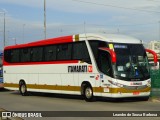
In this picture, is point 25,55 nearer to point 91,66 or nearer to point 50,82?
point 50,82

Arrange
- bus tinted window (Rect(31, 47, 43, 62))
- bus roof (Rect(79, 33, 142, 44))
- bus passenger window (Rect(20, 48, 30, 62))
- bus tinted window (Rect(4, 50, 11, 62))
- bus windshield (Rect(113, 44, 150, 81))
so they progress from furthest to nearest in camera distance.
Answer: bus tinted window (Rect(4, 50, 11, 62))
bus passenger window (Rect(20, 48, 30, 62))
bus tinted window (Rect(31, 47, 43, 62))
bus roof (Rect(79, 33, 142, 44))
bus windshield (Rect(113, 44, 150, 81))

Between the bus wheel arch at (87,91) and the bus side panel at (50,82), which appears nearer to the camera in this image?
the bus wheel arch at (87,91)

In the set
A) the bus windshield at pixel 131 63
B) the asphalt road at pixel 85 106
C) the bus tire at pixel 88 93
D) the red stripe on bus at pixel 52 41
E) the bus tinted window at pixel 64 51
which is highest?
the red stripe on bus at pixel 52 41

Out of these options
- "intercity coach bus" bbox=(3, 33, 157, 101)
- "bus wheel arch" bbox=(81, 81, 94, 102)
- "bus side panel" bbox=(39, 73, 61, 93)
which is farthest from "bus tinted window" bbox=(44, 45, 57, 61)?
"bus wheel arch" bbox=(81, 81, 94, 102)

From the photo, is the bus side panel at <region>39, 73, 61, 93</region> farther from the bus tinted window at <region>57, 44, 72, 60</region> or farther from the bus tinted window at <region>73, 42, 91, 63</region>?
the bus tinted window at <region>73, 42, 91, 63</region>

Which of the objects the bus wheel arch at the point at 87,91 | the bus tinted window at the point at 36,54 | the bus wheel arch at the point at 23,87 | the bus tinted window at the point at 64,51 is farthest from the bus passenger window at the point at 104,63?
the bus wheel arch at the point at 23,87

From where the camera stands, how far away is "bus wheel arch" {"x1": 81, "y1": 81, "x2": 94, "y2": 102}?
2029cm

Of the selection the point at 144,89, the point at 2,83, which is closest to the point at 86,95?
the point at 144,89

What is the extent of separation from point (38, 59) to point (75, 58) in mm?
4158

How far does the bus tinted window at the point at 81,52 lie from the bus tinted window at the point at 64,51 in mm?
490

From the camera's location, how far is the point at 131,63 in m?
19.4

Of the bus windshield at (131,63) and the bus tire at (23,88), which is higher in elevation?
the bus windshield at (131,63)

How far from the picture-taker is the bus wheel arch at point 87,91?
20.3 meters

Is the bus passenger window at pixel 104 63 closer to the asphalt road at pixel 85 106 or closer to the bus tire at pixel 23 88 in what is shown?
the asphalt road at pixel 85 106
